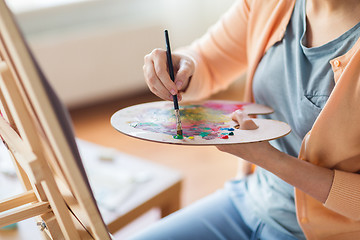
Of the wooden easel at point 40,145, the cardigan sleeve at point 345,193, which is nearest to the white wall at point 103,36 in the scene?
the wooden easel at point 40,145

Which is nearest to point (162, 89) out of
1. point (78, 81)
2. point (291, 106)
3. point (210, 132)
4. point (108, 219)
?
point (210, 132)

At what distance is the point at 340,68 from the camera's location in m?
0.70

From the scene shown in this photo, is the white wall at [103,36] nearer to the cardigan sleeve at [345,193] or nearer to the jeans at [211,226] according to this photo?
the jeans at [211,226]

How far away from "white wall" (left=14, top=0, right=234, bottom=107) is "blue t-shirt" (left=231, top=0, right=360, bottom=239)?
1949 mm

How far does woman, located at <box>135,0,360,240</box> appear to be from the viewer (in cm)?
71

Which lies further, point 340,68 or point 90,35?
point 90,35

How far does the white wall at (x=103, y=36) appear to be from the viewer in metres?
2.61

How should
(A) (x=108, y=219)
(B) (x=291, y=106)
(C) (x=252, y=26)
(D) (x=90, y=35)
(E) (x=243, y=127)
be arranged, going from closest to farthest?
1. (E) (x=243, y=127)
2. (B) (x=291, y=106)
3. (C) (x=252, y=26)
4. (A) (x=108, y=219)
5. (D) (x=90, y=35)

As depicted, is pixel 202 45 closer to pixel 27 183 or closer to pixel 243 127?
pixel 243 127

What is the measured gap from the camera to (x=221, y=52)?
3.31 feet

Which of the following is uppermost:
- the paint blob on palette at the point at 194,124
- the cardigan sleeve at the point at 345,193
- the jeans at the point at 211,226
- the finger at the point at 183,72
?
the finger at the point at 183,72

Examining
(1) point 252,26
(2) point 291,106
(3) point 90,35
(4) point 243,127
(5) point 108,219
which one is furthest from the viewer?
(3) point 90,35

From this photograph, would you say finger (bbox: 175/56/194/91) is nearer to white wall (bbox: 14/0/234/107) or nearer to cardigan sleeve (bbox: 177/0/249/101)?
cardigan sleeve (bbox: 177/0/249/101)

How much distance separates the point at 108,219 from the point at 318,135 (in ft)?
2.01
